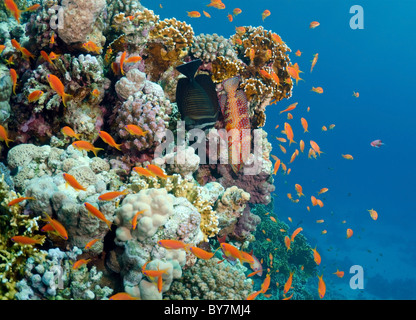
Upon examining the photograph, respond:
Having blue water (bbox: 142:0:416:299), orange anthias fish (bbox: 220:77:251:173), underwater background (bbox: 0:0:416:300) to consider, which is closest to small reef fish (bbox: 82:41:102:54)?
underwater background (bbox: 0:0:416:300)

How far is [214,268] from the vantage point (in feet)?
12.7

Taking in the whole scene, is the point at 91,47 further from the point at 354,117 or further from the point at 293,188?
the point at 354,117

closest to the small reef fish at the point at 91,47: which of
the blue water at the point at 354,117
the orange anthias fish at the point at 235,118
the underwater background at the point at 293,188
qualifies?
the underwater background at the point at 293,188

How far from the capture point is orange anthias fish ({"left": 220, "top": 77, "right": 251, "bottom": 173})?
17.5ft

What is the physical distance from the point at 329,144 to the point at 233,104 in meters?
88.4

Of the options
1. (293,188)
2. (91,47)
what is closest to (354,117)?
(293,188)

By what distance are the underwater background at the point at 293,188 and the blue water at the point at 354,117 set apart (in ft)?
1.28

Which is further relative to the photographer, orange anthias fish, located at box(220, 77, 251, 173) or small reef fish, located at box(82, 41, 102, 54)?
orange anthias fish, located at box(220, 77, 251, 173)

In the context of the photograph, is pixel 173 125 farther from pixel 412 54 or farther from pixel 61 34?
pixel 412 54

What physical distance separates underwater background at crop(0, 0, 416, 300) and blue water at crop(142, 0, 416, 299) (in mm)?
390

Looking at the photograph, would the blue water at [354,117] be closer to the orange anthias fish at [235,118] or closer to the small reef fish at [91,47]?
the orange anthias fish at [235,118]

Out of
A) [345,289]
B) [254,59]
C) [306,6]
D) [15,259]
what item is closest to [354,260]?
[345,289]

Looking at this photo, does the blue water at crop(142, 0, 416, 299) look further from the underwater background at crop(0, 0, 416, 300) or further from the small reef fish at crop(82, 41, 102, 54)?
the small reef fish at crop(82, 41, 102, 54)

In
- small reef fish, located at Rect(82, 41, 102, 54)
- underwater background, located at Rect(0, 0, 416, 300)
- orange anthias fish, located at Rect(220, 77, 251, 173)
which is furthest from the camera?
orange anthias fish, located at Rect(220, 77, 251, 173)
